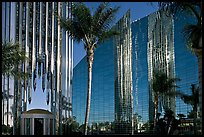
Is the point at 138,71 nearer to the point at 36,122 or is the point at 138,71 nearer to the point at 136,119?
the point at 136,119

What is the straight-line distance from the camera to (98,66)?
47.4 metres

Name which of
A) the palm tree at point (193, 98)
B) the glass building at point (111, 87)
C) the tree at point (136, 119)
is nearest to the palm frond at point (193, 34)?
the palm tree at point (193, 98)

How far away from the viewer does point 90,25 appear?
14.1 metres

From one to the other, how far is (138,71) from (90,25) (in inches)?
1020

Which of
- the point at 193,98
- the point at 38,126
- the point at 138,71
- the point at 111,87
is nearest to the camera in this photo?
the point at 38,126

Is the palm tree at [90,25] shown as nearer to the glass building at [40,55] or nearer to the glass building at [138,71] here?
the glass building at [40,55]

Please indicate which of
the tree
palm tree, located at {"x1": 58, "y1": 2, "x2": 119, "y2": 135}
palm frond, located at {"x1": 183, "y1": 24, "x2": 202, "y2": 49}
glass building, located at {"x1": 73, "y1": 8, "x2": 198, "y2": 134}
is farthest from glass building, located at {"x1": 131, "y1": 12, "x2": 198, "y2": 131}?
palm frond, located at {"x1": 183, "y1": 24, "x2": 202, "y2": 49}

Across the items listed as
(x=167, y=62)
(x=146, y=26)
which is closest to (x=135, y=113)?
(x=167, y=62)

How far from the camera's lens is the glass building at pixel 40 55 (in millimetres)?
23219

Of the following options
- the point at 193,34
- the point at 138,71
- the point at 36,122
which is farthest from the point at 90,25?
the point at 138,71

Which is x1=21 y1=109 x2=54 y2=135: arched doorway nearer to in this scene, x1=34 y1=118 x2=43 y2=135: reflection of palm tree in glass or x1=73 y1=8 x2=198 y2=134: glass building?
x1=34 y1=118 x2=43 y2=135: reflection of palm tree in glass

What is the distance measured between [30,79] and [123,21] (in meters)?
16.5

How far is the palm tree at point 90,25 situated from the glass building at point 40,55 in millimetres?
8345

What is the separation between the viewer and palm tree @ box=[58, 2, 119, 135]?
1402 centimetres
